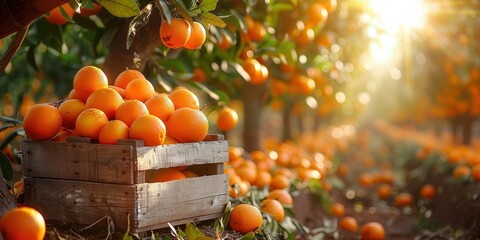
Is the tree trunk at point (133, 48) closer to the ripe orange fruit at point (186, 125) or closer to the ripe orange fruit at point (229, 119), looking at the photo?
the ripe orange fruit at point (229, 119)

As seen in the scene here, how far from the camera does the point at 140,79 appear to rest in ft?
10.7

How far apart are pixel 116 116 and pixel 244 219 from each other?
0.93m

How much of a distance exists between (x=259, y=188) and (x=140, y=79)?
2.03m

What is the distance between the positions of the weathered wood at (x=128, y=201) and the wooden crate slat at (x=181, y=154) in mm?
99

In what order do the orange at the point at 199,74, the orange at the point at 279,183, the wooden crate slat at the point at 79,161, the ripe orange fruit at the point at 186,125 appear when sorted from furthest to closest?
the orange at the point at 199,74, the orange at the point at 279,183, the ripe orange fruit at the point at 186,125, the wooden crate slat at the point at 79,161

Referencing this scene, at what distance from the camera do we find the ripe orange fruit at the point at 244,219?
11.2 ft

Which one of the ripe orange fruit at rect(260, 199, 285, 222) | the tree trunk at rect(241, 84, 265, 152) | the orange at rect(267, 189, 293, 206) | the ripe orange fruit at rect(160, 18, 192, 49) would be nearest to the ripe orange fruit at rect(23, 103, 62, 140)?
the ripe orange fruit at rect(160, 18, 192, 49)

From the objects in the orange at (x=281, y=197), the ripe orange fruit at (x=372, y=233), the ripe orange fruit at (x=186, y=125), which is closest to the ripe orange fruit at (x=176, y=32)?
the ripe orange fruit at (x=186, y=125)

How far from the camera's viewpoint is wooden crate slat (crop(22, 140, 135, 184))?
9.35 feet

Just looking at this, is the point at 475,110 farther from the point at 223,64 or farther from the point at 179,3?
the point at 179,3

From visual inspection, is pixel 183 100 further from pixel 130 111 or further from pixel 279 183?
pixel 279 183

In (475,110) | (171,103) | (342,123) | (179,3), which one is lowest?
(342,123)

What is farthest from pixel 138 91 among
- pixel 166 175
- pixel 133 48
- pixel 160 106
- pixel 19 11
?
pixel 133 48

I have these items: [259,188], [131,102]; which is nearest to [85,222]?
[131,102]
